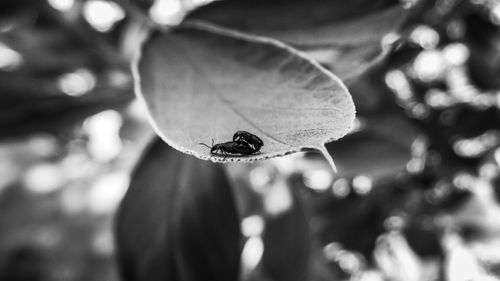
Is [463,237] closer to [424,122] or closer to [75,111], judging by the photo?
[424,122]

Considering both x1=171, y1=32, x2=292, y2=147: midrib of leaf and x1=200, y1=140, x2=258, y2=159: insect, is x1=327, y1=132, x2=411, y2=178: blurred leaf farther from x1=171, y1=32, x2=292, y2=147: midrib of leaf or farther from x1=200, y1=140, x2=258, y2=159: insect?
x1=200, y1=140, x2=258, y2=159: insect

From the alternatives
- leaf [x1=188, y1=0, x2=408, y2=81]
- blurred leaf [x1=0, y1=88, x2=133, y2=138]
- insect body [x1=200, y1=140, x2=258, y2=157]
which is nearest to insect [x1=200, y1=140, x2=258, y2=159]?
insect body [x1=200, y1=140, x2=258, y2=157]

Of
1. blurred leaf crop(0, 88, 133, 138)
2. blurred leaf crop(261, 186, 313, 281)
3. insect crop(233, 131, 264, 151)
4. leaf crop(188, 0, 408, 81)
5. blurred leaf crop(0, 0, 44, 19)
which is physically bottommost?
blurred leaf crop(261, 186, 313, 281)

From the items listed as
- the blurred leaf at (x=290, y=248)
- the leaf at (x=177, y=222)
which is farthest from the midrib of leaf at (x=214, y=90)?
the blurred leaf at (x=290, y=248)

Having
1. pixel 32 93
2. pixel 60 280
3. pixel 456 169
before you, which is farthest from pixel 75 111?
pixel 456 169

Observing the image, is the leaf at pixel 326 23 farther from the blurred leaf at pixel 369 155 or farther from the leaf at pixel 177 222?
the blurred leaf at pixel 369 155

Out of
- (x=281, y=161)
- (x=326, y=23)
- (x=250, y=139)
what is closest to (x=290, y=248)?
(x=281, y=161)

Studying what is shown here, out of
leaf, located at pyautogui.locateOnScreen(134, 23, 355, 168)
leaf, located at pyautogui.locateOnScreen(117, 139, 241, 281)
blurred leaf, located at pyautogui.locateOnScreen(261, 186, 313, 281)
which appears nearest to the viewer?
leaf, located at pyautogui.locateOnScreen(134, 23, 355, 168)
